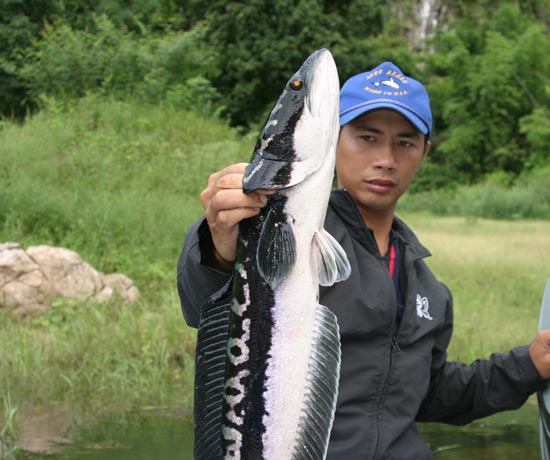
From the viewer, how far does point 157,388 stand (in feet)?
15.3

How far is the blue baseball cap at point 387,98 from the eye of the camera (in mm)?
2146

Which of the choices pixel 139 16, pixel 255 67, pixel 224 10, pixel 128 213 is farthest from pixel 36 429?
pixel 224 10

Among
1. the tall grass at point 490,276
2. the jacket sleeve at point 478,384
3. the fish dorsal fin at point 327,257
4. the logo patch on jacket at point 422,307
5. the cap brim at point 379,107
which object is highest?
the cap brim at point 379,107

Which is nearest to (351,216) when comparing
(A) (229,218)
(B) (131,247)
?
(A) (229,218)

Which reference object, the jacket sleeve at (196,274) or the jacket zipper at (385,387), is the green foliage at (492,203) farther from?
the jacket sleeve at (196,274)

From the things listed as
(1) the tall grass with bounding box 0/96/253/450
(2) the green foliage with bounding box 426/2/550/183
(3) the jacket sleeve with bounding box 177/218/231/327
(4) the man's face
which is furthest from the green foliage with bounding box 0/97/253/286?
(2) the green foliage with bounding box 426/2/550/183

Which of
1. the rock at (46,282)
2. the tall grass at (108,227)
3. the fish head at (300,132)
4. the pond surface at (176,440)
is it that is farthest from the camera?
the rock at (46,282)

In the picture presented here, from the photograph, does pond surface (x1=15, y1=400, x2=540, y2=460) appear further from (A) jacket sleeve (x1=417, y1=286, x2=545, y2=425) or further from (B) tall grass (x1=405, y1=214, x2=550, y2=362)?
(A) jacket sleeve (x1=417, y1=286, x2=545, y2=425)

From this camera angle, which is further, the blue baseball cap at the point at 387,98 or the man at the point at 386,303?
the blue baseball cap at the point at 387,98

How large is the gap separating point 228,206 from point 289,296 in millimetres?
210

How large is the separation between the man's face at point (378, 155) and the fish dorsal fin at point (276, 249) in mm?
785

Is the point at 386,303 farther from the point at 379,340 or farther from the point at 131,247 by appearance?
the point at 131,247

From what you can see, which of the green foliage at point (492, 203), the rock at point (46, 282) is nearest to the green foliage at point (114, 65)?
the green foliage at point (492, 203)

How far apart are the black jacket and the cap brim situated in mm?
211
